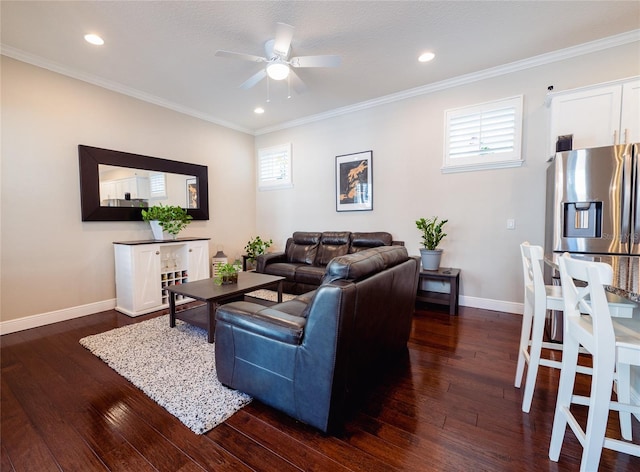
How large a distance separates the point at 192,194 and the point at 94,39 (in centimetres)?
231

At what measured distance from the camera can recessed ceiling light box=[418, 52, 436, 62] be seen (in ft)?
10.2

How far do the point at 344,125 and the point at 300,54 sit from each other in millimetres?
1705

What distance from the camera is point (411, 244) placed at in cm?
417

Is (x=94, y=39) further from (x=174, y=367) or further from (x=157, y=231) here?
(x=174, y=367)

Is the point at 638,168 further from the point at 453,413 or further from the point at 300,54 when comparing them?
the point at 300,54

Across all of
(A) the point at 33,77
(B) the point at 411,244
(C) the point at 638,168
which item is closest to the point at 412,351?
(B) the point at 411,244

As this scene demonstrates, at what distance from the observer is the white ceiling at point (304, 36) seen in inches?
94.8

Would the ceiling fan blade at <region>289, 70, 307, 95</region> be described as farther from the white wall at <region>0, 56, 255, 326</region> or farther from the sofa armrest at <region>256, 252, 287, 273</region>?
the sofa armrest at <region>256, 252, 287, 273</region>

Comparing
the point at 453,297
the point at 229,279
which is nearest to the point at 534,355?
the point at 453,297

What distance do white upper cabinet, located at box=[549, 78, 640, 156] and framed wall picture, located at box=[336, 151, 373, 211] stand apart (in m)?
2.27

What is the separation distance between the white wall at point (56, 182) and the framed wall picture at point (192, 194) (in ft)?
1.72

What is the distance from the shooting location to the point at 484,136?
355cm

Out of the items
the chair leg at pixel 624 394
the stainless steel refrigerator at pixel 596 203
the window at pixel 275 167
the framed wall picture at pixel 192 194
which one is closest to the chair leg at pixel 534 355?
the chair leg at pixel 624 394

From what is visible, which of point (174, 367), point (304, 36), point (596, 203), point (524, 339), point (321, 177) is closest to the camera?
point (524, 339)
